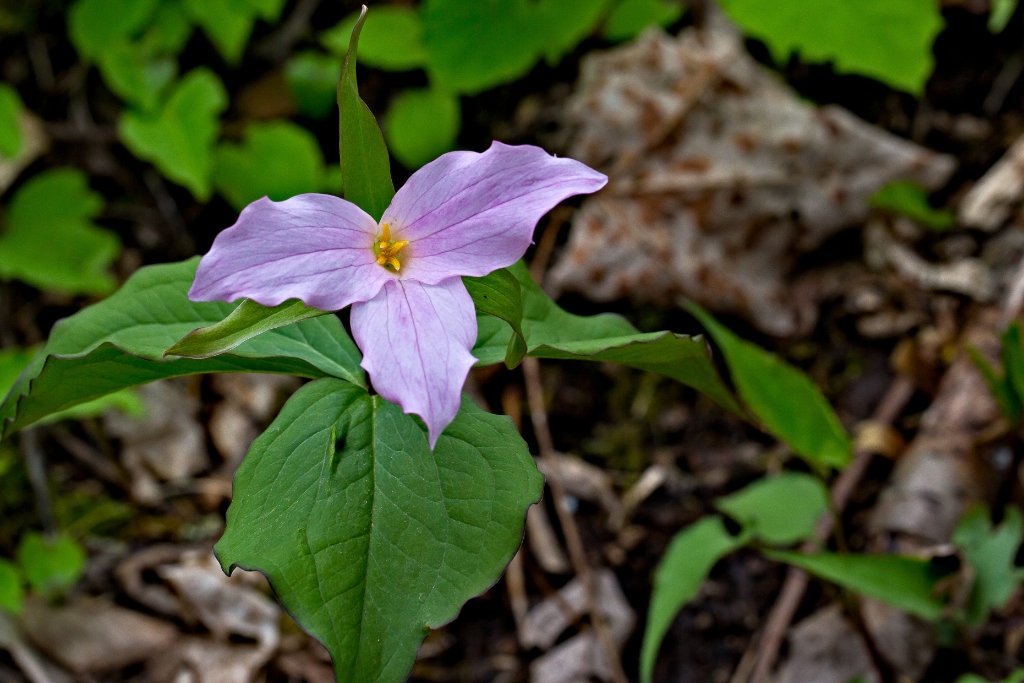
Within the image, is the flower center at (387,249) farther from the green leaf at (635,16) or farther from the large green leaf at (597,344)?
the green leaf at (635,16)

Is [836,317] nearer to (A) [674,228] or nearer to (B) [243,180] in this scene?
(A) [674,228]

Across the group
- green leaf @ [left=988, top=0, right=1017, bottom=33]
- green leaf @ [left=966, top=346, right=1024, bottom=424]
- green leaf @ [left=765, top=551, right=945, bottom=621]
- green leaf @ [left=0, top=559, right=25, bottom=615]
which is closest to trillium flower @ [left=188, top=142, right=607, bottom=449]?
green leaf @ [left=765, top=551, right=945, bottom=621]

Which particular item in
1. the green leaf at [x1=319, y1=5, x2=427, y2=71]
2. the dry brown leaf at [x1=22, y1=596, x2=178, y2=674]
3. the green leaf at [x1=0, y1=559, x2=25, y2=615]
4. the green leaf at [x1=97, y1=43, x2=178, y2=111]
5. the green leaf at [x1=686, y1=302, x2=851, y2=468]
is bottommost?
the dry brown leaf at [x1=22, y1=596, x2=178, y2=674]

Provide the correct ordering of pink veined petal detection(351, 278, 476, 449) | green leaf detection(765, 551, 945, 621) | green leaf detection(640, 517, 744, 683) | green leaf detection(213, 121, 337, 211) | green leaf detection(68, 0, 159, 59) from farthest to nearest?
1. green leaf detection(213, 121, 337, 211)
2. green leaf detection(68, 0, 159, 59)
3. green leaf detection(640, 517, 744, 683)
4. green leaf detection(765, 551, 945, 621)
5. pink veined petal detection(351, 278, 476, 449)

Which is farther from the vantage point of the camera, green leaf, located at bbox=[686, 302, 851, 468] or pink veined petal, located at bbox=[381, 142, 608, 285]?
green leaf, located at bbox=[686, 302, 851, 468]

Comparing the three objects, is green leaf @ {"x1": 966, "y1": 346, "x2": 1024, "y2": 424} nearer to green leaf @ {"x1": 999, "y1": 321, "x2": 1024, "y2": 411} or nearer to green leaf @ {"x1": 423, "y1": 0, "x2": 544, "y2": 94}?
green leaf @ {"x1": 999, "y1": 321, "x2": 1024, "y2": 411}

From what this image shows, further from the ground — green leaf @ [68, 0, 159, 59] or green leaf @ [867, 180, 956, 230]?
green leaf @ [68, 0, 159, 59]
